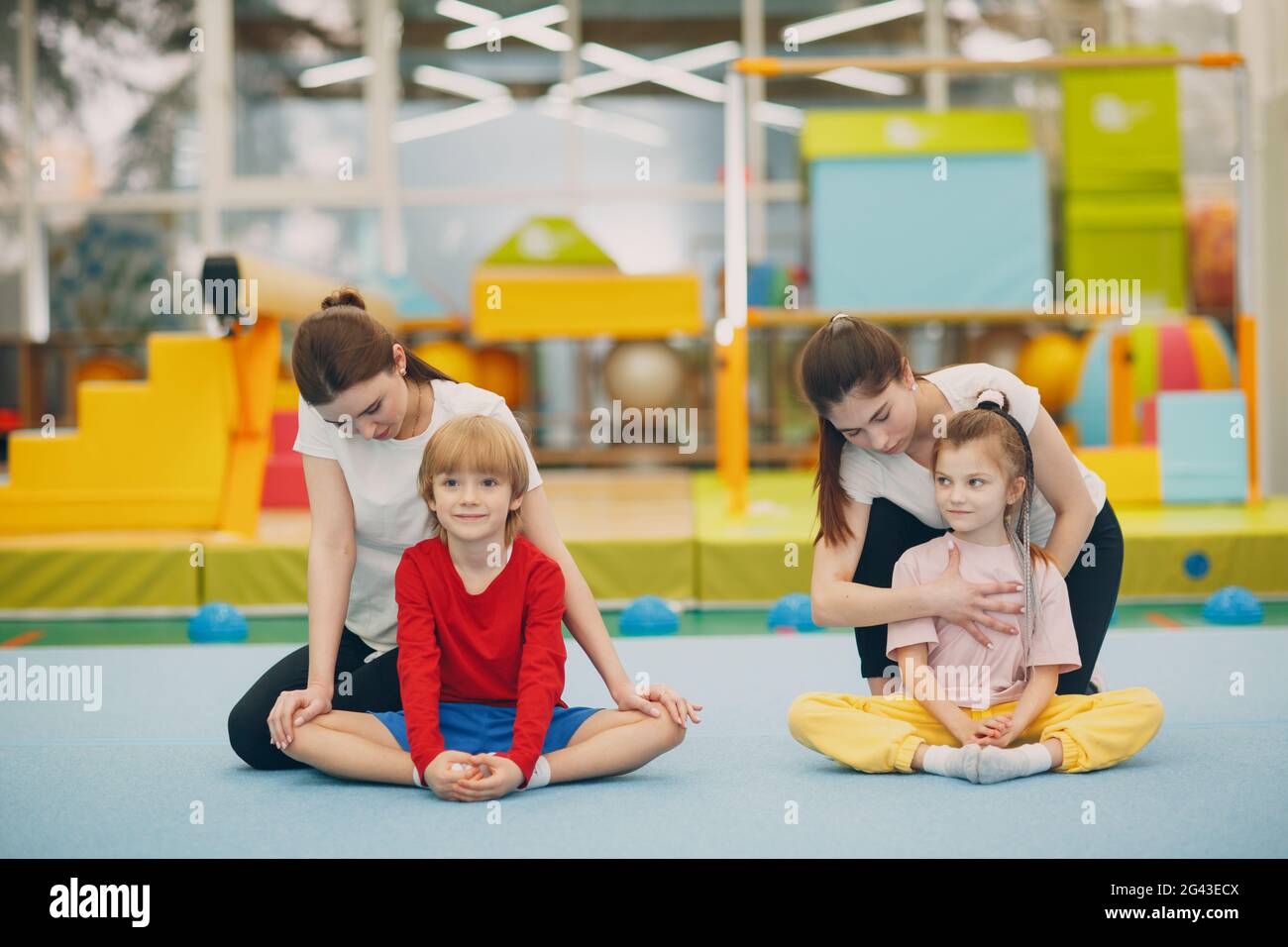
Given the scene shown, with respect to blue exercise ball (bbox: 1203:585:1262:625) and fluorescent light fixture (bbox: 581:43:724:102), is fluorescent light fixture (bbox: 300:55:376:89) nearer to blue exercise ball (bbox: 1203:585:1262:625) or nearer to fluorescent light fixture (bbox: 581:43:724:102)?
fluorescent light fixture (bbox: 581:43:724:102)

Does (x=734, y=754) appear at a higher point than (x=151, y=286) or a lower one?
lower

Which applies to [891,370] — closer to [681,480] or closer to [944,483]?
[944,483]

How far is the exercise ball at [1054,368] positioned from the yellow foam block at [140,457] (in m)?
4.07

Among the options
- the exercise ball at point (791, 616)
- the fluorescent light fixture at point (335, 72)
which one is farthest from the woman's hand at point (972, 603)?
the fluorescent light fixture at point (335, 72)

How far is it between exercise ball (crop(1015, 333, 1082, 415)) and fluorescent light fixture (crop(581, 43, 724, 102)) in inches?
111

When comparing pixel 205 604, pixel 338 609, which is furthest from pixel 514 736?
pixel 205 604

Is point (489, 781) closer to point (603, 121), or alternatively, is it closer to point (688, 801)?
point (688, 801)

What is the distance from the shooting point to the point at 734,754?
85.7 inches

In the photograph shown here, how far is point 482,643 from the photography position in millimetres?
1943

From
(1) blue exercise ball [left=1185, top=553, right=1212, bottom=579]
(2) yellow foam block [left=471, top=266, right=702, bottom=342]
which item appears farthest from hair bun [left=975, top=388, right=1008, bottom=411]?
(2) yellow foam block [left=471, top=266, right=702, bottom=342]

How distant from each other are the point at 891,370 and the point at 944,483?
7.6 inches

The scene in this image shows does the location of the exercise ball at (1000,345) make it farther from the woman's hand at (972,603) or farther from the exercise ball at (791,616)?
the woman's hand at (972,603)

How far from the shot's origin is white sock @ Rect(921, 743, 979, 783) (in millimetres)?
1940
